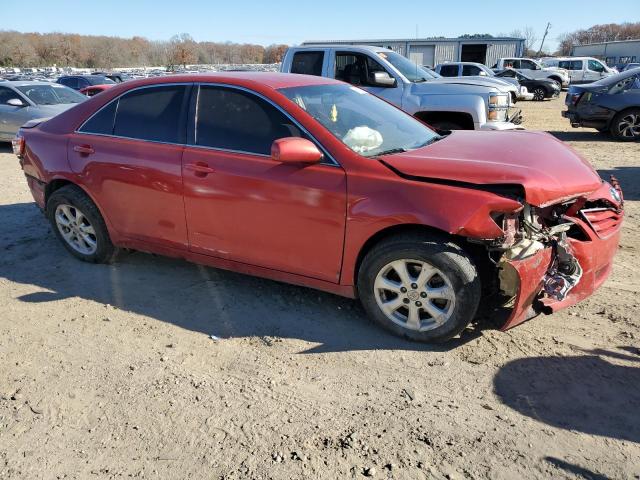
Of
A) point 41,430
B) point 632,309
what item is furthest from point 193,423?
point 632,309

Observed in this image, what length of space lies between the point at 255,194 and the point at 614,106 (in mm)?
10742

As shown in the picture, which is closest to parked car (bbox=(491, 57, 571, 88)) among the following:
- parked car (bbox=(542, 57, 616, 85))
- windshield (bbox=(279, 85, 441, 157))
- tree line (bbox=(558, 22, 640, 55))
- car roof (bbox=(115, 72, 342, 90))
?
parked car (bbox=(542, 57, 616, 85))

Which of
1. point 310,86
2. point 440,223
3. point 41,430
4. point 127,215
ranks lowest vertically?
point 41,430

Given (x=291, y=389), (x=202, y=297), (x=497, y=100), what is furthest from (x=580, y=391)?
(x=497, y=100)

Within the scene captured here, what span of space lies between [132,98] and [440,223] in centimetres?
284

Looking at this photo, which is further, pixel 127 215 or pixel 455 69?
pixel 455 69

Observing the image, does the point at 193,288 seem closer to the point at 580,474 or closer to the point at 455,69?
the point at 580,474

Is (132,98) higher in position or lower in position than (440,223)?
higher

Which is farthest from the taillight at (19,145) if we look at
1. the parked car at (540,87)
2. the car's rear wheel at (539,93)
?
Result: the car's rear wheel at (539,93)

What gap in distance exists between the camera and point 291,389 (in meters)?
3.01

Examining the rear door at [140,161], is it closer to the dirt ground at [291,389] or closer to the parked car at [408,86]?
the dirt ground at [291,389]

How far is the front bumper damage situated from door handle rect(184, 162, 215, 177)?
211 cm

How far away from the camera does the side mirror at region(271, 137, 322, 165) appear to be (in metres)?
3.33

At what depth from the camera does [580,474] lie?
234cm
